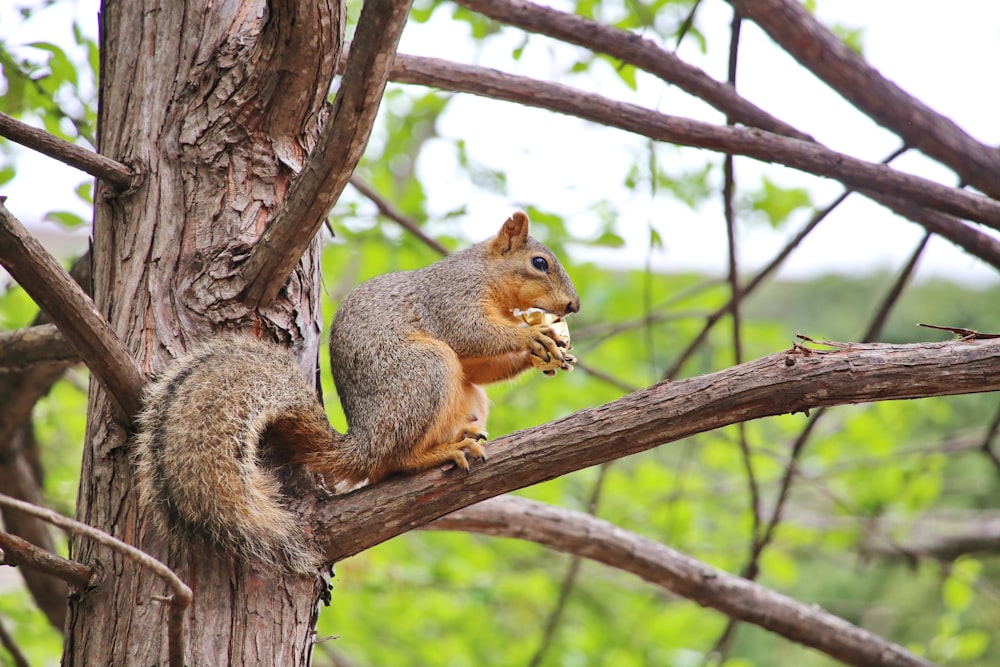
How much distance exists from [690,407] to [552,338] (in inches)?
33.4

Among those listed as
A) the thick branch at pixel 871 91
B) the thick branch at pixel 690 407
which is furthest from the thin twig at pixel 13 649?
the thick branch at pixel 871 91

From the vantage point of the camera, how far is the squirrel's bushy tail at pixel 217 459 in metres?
1.58

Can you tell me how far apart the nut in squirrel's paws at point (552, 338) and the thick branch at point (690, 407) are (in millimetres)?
599

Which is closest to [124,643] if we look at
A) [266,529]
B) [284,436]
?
[266,529]

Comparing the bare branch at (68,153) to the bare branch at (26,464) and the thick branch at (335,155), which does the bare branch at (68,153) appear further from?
the bare branch at (26,464)

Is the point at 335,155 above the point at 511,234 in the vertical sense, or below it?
below

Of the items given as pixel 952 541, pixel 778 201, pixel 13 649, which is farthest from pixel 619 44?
pixel 952 541

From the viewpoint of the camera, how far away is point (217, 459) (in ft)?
5.26

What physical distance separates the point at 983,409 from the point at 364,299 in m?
4.30

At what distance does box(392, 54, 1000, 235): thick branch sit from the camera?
87.9 inches

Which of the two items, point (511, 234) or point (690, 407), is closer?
point (690, 407)

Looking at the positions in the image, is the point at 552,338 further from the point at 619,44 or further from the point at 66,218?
the point at 66,218

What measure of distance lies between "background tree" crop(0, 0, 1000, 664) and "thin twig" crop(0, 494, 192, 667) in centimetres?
8

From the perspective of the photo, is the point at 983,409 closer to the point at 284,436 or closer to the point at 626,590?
the point at 626,590
